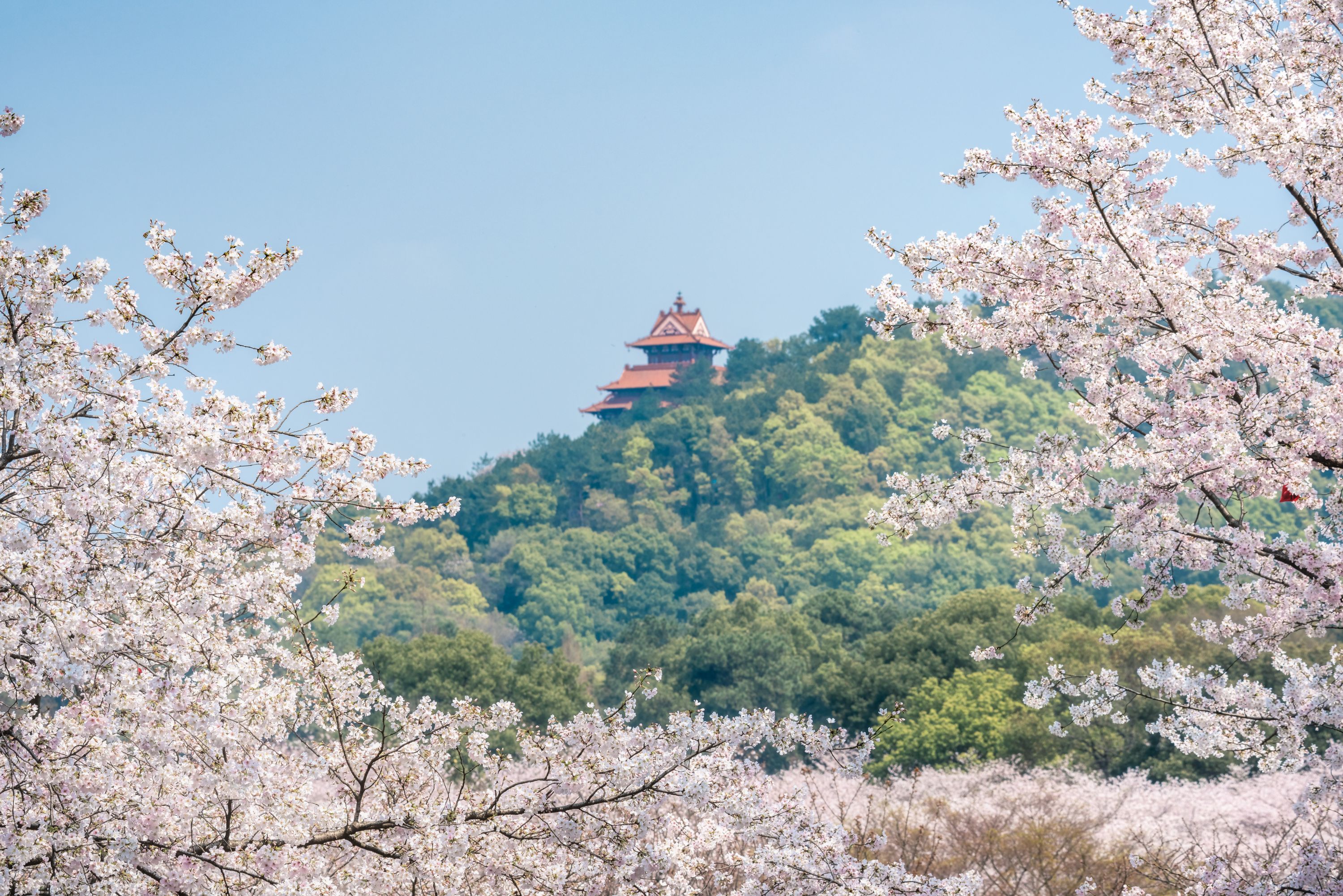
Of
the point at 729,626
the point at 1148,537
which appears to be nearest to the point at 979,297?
the point at 1148,537

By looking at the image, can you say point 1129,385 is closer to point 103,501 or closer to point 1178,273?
point 1178,273

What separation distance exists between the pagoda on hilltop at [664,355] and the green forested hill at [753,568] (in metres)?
1.90

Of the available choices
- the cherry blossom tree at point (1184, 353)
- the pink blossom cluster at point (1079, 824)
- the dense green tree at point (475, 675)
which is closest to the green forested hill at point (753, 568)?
the dense green tree at point (475, 675)

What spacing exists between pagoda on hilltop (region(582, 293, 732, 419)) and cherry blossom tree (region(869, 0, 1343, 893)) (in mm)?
82116

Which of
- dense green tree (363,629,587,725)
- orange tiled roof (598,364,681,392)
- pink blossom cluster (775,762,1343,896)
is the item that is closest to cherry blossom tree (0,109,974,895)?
pink blossom cluster (775,762,1343,896)

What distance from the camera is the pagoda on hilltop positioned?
288 feet

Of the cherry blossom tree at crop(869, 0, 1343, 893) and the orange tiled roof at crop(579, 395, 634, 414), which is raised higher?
the orange tiled roof at crop(579, 395, 634, 414)

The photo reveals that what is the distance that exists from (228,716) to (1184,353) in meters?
3.62

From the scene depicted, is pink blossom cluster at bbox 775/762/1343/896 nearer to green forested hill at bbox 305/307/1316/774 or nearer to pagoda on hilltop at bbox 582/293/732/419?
green forested hill at bbox 305/307/1316/774

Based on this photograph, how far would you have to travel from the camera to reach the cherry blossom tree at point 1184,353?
4332 mm

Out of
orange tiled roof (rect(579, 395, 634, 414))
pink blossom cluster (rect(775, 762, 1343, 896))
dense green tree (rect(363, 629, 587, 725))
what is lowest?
pink blossom cluster (rect(775, 762, 1343, 896))

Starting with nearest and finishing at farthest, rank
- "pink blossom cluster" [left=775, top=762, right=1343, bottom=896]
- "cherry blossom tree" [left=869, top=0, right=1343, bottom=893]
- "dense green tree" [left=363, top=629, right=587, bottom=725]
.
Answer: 1. "cherry blossom tree" [left=869, top=0, right=1343, bottom=893]
2. "pink blossom cluster" [left=775, top=762, right=1343, bottom=896]
3. "dense green tree" [left=363, top=629, right=587, bottom=725]

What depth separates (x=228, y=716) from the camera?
377 cm

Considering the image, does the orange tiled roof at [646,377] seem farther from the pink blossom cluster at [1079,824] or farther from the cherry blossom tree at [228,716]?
the cherry blossom tree at [228,716]
